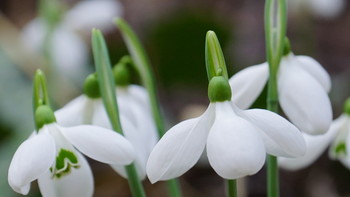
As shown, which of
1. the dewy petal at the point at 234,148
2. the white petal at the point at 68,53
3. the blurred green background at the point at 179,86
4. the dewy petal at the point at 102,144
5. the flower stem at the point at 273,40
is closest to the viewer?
the dewy petal at the point at 234,148

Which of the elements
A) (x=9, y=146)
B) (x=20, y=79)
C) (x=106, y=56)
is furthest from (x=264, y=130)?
(x=20, y=79)

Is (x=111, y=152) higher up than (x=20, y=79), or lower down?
higher up

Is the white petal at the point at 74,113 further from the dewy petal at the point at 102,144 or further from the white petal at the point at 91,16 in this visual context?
the white petal at the point at 91,16

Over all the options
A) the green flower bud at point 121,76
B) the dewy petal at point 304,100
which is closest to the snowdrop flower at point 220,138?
the dewy petal at point 304,100

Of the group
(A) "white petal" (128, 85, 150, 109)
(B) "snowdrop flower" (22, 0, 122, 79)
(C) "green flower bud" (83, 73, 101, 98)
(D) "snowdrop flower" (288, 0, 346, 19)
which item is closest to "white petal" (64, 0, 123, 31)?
(B) "snowdrop flower" (22, 0, 122, 79)

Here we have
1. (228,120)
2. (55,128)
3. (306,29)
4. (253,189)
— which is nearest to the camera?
(228,120)

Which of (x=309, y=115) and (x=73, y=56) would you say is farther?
(x=73, y=56)

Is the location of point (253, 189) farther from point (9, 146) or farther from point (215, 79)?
point (215, 79)
